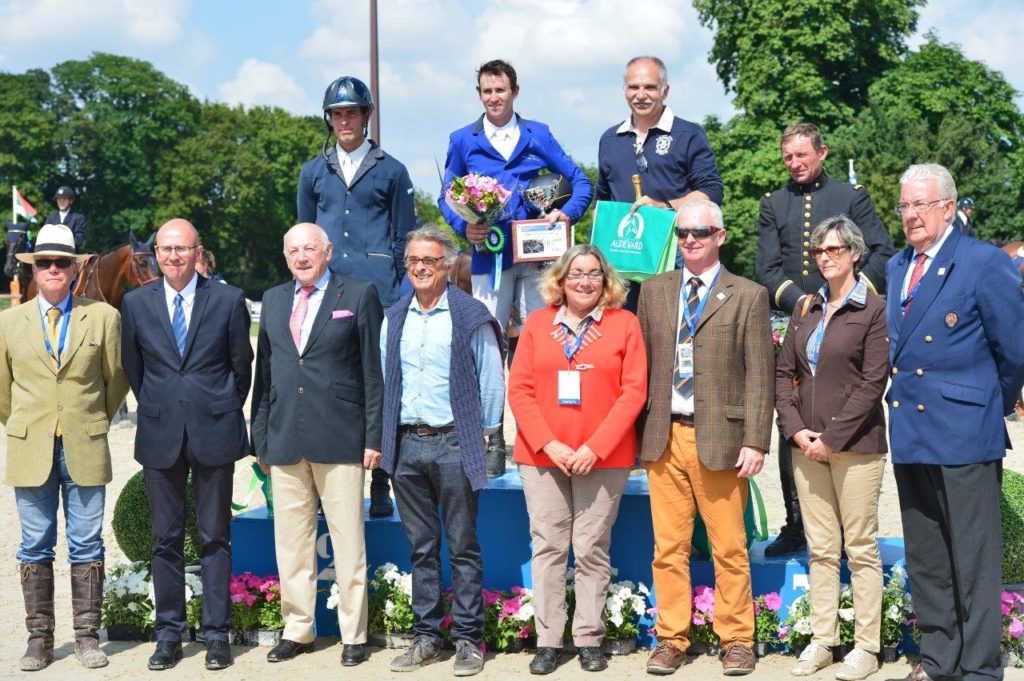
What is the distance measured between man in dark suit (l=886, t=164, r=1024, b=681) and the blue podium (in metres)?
0.86

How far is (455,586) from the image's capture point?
6.12m

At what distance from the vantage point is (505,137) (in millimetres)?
7180

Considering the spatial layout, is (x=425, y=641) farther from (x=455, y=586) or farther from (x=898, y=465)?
(x=898, y=465)

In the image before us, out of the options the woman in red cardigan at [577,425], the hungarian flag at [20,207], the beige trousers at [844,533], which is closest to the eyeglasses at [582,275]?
the woman in red cardigan at [577,425]

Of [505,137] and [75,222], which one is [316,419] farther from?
[75,222]

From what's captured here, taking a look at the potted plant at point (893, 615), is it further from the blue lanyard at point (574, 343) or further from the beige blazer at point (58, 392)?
the beige blazer at point (58, 392)

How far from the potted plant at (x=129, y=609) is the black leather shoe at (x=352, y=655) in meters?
1.32

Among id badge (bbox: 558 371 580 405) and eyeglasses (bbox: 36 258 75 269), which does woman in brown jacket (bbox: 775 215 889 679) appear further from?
eyeglasses (bbox: 36 258 75 269)

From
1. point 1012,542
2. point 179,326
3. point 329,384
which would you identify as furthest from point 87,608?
point 1012,542

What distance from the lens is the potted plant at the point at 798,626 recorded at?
6.18 m

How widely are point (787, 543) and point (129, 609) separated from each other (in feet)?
12.9

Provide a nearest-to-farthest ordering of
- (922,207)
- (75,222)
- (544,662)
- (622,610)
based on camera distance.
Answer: (922,207)
(544,662)
(622,610)
(75,222)

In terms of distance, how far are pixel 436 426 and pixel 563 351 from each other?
79 cm

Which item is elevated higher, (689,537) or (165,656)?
(689,537)
